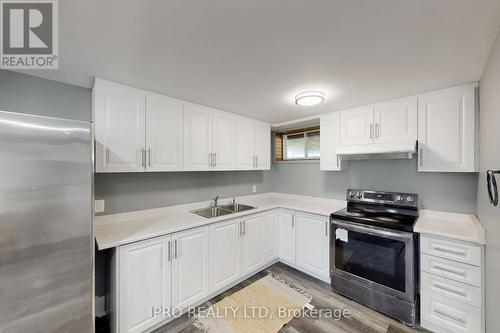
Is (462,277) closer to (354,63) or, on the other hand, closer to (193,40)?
(354,63)

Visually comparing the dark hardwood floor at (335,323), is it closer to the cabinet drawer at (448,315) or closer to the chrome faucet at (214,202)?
the cabinet drawer at (448,315)

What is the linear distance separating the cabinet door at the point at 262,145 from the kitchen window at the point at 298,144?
562 mm

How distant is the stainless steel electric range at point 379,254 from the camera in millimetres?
1911

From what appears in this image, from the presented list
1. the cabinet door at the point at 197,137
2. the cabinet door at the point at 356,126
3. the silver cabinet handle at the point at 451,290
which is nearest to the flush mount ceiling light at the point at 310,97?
the cabinet door at the point at 356,126

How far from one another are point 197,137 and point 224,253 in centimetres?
145

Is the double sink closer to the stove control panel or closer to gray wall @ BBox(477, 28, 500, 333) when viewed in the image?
the stove control panel

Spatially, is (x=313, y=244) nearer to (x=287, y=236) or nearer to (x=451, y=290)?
(x=287, y=236)

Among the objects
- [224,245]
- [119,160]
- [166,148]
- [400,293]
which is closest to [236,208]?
→ [224,245]

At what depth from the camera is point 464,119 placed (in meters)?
1.91

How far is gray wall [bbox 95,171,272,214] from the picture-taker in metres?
2.10

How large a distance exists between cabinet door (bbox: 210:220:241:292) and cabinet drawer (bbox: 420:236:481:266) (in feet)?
6.28

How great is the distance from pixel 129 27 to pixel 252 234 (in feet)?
8.03

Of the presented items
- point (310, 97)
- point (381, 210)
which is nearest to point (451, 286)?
point (381, 210)

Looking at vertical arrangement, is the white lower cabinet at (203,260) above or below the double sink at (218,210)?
below
